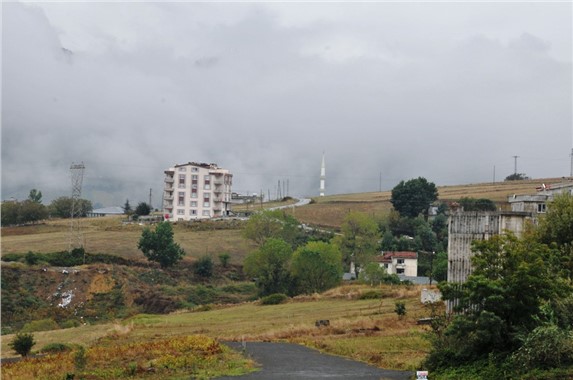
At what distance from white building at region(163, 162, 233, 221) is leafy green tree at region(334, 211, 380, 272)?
5231 cm

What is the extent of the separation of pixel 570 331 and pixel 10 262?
82.4 meters

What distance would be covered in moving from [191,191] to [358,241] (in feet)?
194

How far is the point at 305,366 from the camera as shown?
33125 millimetres

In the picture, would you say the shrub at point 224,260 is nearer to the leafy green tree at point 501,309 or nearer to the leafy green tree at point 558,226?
the leafy green tree at point 558,226

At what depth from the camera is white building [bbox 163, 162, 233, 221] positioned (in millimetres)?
161250

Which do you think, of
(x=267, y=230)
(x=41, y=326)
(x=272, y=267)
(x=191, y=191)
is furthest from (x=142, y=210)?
(x=41, y=326)

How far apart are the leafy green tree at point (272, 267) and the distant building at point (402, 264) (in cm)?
2478

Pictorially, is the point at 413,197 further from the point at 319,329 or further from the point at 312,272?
the point at 319,329

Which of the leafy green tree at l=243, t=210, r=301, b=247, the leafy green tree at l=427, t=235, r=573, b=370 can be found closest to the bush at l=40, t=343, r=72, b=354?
the leafy green tree at l=427, t=235, r=573, b=370

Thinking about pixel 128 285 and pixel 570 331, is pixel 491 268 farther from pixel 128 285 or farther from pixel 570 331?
pixel 128 285

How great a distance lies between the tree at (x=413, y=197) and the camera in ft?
485

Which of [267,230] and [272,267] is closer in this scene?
[272,267]

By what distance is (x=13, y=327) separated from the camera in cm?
7212


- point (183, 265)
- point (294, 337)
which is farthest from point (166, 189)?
point (294, 337)
